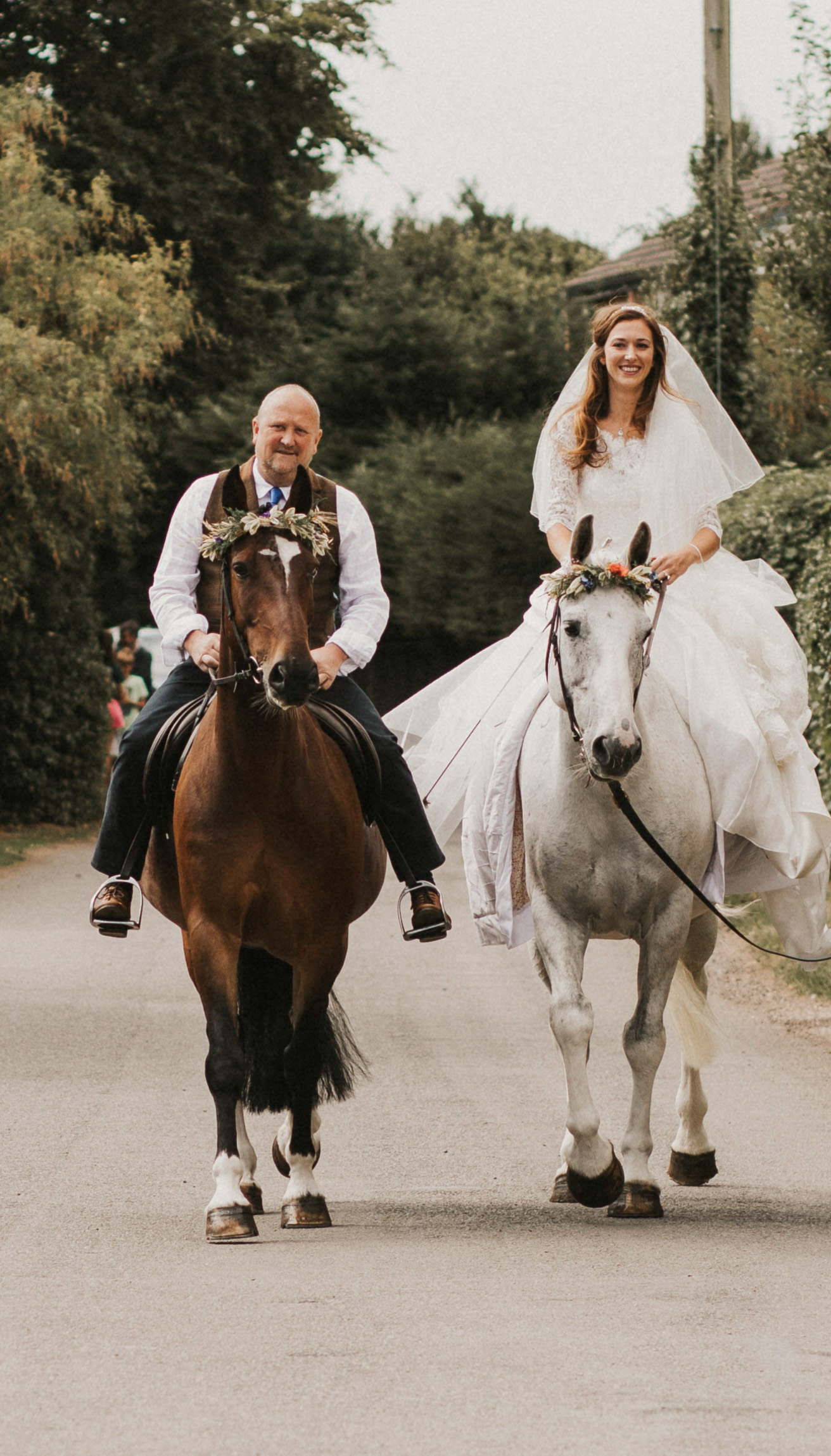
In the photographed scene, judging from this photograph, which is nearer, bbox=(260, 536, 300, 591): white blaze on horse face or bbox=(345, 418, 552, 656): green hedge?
bbox=(260, 536, 300, 591): white blaze on horse face

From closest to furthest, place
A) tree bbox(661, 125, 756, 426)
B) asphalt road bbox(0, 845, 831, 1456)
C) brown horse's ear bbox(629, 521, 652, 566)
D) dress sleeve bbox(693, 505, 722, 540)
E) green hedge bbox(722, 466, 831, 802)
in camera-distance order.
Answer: asphalt road bbox(0, 845, 831, 1456) < brown horse's ear bbox(629, 521, 652, 566) < dress sleeve bbox(693, 505, 722, 540) < green hedge bbox(722, 466, 831, 802) < tree bbox(661, 125, 756, 426)

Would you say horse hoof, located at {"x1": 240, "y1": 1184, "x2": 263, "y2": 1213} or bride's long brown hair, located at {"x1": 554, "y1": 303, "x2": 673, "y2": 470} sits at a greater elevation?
bride's long brown hair, located at {"x1": 554, "y1": 303, "x2": 673, "y2": 470}

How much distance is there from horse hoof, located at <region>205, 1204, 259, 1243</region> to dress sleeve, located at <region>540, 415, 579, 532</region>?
2844mm

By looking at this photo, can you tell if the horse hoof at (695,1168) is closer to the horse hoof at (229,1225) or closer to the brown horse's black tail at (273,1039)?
the brown horse's black tail at (273,1039)

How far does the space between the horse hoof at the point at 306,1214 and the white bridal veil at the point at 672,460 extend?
2.75m

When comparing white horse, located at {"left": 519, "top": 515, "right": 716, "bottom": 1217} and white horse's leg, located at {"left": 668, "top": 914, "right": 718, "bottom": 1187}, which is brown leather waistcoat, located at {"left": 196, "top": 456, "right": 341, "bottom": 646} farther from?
white horse's leg, located at {"left": 668, "top": 914, "right": 718, "bottom": 1187}

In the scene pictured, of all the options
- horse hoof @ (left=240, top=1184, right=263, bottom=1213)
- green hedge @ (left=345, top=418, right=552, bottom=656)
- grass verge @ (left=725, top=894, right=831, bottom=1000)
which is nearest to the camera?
horse hoof @ (left=240, top=1184, right=263, bottom=1213)

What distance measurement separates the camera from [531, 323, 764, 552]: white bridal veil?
7.30m

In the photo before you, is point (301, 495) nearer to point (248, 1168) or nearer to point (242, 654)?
point (242, 654)

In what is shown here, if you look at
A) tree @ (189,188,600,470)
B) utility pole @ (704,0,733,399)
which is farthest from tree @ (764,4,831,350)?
tree @ (189,188,600,470)

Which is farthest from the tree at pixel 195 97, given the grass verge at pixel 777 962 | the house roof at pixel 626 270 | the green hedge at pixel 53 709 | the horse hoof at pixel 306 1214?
the horse hoof at pixel 306 1214

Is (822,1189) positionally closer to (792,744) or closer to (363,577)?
(792,744)

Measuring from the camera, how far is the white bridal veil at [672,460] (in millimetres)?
7305

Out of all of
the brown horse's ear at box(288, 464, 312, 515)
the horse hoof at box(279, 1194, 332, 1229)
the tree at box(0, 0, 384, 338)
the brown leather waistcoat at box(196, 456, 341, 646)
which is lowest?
the horse hoof at box(279, 1194, 332, 1229)
